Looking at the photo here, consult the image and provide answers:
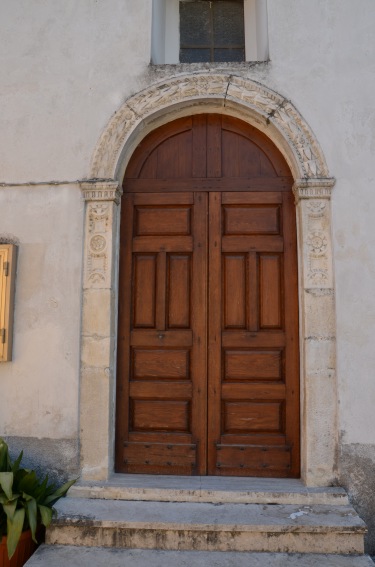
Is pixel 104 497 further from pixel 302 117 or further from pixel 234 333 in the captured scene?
pixel 302 117

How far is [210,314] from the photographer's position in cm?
411

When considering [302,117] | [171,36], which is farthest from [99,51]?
Result: [302,117]

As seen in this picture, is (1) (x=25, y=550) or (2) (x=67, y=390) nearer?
(1) (x=25, y=550)

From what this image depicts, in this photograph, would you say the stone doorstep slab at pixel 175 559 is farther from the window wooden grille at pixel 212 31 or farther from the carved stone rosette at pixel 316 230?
the window wooden grille at pixel 212 31

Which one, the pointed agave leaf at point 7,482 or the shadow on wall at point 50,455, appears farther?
the shadow on wall at point 50,455

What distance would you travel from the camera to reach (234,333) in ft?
13.4

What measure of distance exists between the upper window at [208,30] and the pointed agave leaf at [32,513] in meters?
3.96

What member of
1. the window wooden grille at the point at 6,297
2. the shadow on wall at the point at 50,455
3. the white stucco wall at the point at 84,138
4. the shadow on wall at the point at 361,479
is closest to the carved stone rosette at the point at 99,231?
the white stucco wall at the point at 84,138

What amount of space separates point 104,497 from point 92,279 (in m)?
1.71

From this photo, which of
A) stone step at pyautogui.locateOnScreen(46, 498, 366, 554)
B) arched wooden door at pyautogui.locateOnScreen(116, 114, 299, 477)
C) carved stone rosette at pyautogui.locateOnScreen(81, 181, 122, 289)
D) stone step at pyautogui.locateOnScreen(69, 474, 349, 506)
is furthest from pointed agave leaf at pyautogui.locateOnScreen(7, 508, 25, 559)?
carved stone rosette at pyautogui.locateOnScreen(81, 181, 122, 289)

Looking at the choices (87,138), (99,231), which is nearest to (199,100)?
(87,138)

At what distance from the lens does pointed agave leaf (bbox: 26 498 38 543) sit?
3234 millimetres

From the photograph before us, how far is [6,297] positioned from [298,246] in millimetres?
2467

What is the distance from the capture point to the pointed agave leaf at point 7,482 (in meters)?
3.27
